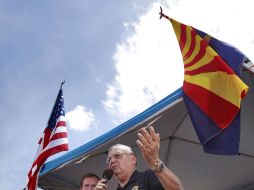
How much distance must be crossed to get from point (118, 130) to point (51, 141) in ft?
5.44

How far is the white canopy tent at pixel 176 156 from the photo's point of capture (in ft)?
17.4

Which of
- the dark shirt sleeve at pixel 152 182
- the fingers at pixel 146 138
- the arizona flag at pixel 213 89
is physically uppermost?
the arizona flag at pixel 213 89

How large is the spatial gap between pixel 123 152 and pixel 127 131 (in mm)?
1772

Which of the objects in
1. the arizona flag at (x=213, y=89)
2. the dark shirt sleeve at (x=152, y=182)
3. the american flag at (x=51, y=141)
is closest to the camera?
the dark shirt sleeve at (x=152, y=182)

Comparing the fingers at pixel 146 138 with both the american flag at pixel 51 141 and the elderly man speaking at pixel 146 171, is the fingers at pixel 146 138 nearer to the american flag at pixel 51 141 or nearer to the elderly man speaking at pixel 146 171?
the elderly man speaking at pixel 146 171

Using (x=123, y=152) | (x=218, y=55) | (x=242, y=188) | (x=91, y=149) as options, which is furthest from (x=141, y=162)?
(x=123, y=152)

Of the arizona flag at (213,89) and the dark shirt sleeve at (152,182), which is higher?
the arizona flag at (213,89)

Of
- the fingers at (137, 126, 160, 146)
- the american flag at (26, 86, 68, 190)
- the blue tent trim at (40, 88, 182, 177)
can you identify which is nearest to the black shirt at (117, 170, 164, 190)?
the fingers at (137, 126, 160, 146)

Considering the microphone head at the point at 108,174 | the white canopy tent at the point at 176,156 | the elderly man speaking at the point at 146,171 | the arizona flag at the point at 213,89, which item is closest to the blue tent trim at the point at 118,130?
the white canopy tent at the point at 176,156

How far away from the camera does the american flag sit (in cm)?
598

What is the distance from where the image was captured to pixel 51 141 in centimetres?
641

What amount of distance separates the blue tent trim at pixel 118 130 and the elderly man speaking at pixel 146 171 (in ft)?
5.38

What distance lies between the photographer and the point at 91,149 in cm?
551

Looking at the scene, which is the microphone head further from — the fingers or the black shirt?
the fingers
